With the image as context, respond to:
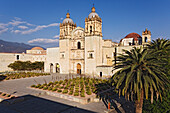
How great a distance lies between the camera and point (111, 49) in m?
34.9

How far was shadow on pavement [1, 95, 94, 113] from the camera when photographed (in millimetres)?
13625

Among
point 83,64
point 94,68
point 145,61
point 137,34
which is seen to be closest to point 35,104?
point 145,61

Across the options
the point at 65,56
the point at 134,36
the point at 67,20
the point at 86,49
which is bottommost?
the point at 65,56

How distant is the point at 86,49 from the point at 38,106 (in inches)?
904

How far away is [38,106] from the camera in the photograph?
583 inches

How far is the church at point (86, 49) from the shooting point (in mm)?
34719

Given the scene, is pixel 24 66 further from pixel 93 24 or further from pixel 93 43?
pixel 93 24

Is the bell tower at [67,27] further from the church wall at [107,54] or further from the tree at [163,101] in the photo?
the tree at [163,101]

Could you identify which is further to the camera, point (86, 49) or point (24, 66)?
point (24, 66)

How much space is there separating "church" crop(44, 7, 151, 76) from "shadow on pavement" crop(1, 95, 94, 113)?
1846 cm

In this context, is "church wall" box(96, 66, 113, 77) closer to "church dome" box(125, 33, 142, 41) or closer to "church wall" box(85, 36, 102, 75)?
"church wall" box(85, 36, 102, 75)

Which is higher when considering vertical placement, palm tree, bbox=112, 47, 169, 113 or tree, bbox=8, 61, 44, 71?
palm tree, bbox=112, 47, 169, 113

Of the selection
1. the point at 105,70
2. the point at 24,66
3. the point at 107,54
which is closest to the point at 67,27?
the point at 107,54

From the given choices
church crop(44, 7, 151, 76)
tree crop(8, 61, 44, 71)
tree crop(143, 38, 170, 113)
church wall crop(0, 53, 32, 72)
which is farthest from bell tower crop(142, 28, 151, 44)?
church wall crop(0, 53, 32, 72)
